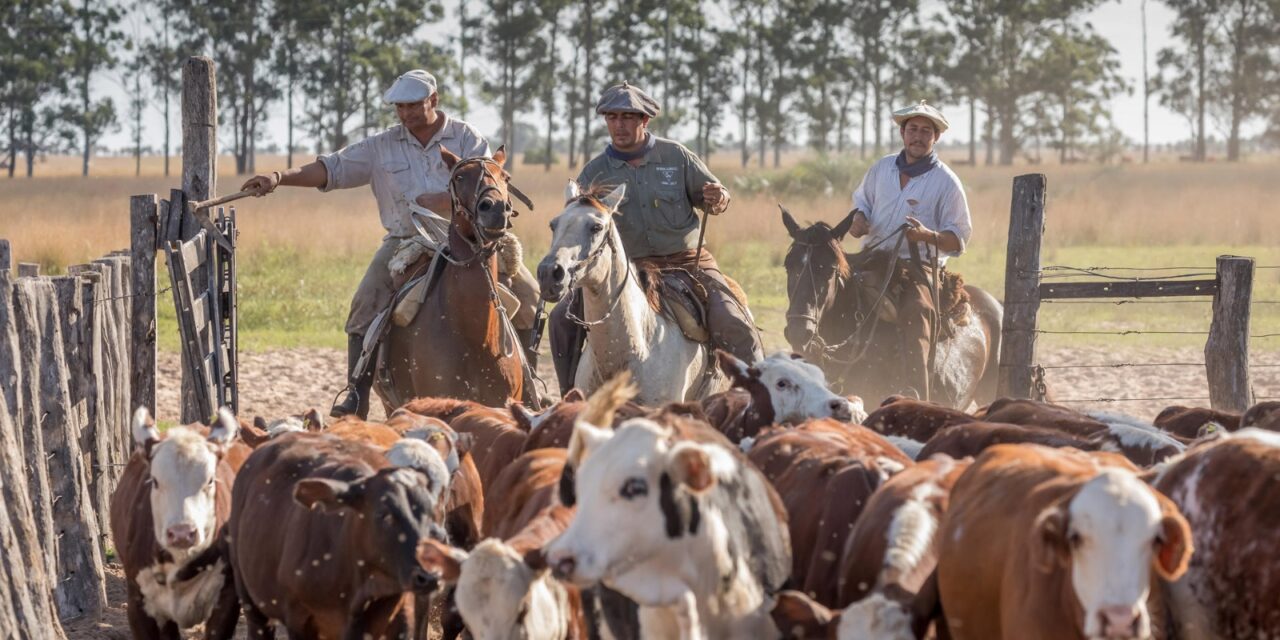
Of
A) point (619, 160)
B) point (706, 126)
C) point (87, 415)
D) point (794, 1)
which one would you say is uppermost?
point (794, 1)

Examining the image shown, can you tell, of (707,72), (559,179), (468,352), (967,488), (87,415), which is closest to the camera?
(967,488)

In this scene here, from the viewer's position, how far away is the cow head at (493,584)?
5.16 metres

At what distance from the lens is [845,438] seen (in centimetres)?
678

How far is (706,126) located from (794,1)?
17.4 ft

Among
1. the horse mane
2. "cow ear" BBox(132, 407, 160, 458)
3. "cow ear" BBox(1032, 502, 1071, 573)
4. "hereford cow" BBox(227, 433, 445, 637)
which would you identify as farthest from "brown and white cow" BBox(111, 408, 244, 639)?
the horse mane

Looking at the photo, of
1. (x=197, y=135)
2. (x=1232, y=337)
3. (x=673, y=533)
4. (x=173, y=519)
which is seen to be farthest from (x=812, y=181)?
(x=673, y=533)

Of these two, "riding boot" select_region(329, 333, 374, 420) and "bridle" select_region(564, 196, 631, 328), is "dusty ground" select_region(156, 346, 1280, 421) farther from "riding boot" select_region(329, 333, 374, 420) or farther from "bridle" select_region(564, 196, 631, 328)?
"bridle" select_region(564, 196, 631, 328)

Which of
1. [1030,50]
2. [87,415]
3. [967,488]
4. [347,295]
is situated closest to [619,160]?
[87,415]

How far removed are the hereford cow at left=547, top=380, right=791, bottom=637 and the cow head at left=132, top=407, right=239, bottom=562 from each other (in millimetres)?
1984

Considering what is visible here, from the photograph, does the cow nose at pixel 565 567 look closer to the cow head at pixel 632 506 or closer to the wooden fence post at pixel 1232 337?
the cow head at pixel 632 506

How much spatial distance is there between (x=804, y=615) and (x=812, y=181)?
3416 cm

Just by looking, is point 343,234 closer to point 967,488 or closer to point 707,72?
point 967,488

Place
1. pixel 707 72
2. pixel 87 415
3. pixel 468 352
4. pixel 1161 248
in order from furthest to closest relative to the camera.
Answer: pixel 707 72, pixel 1161 248, pixel 468 352, pixel 87 415

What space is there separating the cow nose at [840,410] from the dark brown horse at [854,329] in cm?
307
